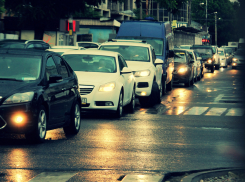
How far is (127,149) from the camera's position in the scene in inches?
324

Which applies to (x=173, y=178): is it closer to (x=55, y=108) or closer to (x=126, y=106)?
(x=55, y=108)

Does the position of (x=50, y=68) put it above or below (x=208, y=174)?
above

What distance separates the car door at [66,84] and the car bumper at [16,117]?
130cm

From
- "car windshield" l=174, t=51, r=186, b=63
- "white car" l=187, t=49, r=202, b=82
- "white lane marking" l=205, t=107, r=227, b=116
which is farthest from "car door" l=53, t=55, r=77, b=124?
"white car" l=187, t=49, r=202, b=82

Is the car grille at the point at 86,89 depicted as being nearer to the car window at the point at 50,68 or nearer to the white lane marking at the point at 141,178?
the car window at the point at 50,68

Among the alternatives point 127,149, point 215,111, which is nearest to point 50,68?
point 127,149

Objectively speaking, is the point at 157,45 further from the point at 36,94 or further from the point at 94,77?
the point at 36,94

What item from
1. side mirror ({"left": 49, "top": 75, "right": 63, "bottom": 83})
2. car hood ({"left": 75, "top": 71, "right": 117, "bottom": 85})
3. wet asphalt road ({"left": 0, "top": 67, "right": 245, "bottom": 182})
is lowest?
wet asphalt road ({"left": 0, "top": 67, "right": 245, "bottom": 182})

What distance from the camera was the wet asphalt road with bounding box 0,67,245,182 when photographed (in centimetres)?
649

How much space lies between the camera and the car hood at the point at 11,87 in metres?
8.11

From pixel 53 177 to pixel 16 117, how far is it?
2220mm

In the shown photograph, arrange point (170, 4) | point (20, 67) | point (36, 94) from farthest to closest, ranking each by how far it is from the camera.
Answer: point (170, 4), point (20, 67), point (36, 94)

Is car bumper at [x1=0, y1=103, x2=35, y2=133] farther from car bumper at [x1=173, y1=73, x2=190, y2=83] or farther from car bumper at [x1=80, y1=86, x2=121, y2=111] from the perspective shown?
car bumper at [x1=173, y1=73, x2=190, y2=83]

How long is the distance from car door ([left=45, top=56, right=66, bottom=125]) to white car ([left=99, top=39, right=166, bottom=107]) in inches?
264
